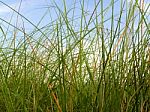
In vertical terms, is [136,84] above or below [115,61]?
below

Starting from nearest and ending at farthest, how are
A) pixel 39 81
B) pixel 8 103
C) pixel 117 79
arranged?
pixel 117 79 < pixel 8 103 < pixel 39 81

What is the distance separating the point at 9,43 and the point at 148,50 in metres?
1.42

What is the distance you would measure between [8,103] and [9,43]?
3.78ft

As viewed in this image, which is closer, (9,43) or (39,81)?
(39,81)

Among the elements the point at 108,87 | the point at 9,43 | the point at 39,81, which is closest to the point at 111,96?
the point at 108,87

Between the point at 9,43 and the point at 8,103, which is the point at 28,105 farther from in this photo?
the point at 9,43

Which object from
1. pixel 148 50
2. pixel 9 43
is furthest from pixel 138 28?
pixel 9 43

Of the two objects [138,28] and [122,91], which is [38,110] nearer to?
[122,91]

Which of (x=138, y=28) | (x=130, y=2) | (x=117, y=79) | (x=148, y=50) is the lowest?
(x=117, y=79)

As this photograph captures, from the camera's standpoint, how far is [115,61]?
1.56 metres

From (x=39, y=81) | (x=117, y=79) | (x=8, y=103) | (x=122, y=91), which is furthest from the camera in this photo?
(x=39, y=81)

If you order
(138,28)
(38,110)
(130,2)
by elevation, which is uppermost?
(130,2)

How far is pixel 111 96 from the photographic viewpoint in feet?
4.60

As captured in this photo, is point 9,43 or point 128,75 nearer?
point 128,75
